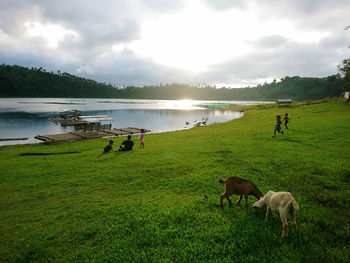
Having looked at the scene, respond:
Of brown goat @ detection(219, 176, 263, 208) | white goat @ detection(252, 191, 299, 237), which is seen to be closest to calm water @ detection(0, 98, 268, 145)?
brown goat @ detection(219, 176, 263, 208)

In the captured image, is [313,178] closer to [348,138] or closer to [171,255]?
[171,255]

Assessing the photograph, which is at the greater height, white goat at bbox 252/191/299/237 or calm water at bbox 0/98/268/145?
white goat at bbox 252/191/299/237

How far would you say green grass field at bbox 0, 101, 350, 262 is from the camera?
5172 millimetres

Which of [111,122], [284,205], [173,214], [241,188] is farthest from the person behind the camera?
[111,122]

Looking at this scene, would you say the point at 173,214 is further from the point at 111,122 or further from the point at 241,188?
A: the point at 111,122

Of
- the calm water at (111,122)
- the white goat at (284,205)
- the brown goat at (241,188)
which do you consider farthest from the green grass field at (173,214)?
the calm water at (111,122)

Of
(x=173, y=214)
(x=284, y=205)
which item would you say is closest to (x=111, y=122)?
(x=173, y=214)

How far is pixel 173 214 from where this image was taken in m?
6.89

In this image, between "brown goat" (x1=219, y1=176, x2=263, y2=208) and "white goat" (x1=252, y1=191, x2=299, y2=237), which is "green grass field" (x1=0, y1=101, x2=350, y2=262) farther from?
"brown goat" (x1=219, y1=176, x2=263, y2=208)

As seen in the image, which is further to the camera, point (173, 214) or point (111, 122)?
point (111, 122)

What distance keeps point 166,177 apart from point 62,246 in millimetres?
6412

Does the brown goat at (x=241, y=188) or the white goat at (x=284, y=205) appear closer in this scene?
the white goat at (x=284, y=205)

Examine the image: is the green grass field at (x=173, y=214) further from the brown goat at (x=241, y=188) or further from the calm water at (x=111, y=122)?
the calm water at (x=111, y=122)

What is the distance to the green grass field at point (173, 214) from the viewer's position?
17.0 ft
